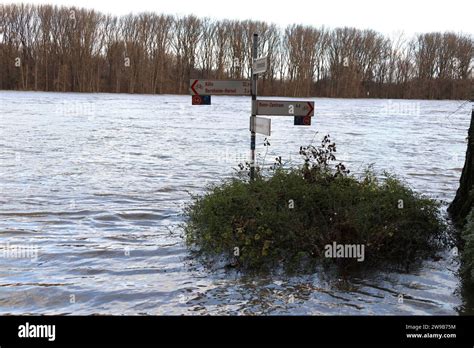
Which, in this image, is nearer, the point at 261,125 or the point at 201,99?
the point at 261,125

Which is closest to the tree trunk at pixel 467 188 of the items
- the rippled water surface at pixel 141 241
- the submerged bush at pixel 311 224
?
the submerged bush at pixel 311 224

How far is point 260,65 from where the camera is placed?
9086 millimetres

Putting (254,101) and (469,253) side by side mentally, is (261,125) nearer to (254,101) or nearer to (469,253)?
(254,101)

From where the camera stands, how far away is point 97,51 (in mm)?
79562

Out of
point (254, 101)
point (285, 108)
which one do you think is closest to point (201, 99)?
point (254, 101)

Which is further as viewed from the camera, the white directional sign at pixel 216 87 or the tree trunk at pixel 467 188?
the white directional sign at pixel 216 87

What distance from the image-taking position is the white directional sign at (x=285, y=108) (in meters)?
9.07

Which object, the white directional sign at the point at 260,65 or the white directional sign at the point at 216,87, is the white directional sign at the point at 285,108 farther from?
the white directional sign at the point at 260,65

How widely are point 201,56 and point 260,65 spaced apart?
286 ft

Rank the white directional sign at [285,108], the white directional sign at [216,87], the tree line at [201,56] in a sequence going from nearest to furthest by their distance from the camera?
the white directional sign at [285,108] → the white directional sign at [216,87] → the tree line at [201,56]

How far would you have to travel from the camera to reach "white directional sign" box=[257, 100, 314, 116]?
9.07 meters

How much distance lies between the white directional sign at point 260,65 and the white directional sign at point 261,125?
0.73 metres
